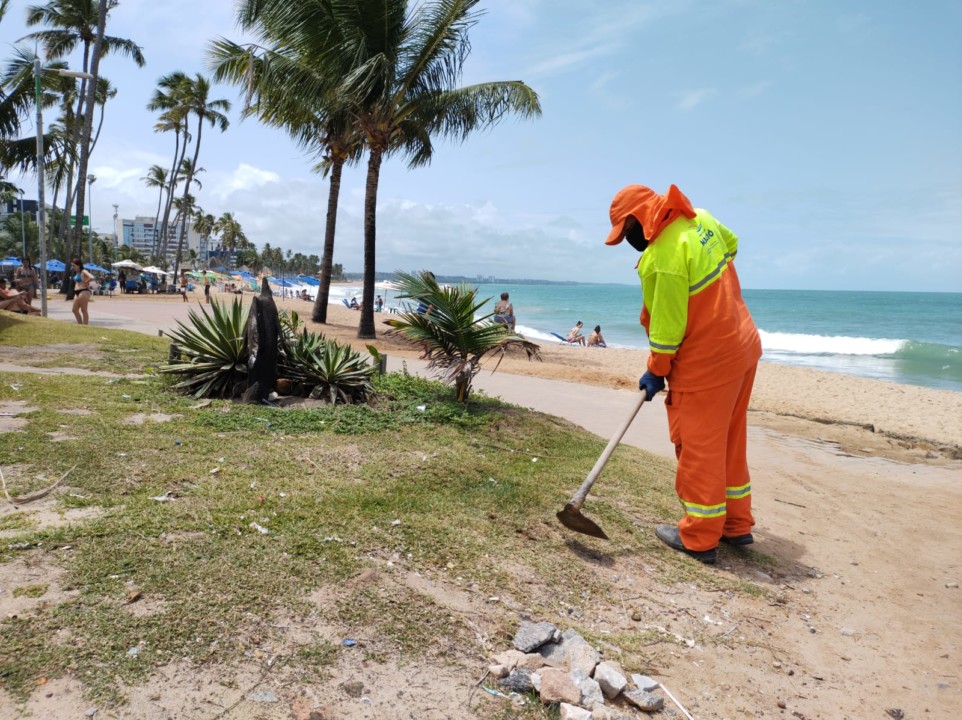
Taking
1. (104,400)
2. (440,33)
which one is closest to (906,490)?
Answer: (104,400)

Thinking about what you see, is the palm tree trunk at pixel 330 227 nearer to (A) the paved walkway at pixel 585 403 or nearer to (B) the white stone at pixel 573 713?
(A) the paved walkway at pixel 585 403

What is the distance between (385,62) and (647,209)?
1241cm

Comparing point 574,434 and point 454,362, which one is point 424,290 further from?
point 574,434

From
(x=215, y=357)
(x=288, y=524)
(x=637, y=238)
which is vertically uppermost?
(x=637, y=238)

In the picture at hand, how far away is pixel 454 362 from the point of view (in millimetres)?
6801

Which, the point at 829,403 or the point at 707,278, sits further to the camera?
the point at 829,403

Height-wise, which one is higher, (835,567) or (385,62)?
(385,62)

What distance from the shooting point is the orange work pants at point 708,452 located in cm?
399

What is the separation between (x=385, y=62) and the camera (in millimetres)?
14719

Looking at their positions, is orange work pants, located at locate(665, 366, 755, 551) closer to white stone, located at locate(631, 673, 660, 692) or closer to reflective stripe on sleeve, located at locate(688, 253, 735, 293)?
reflective stripe on sleeve, located at locate(688, 253, 735, 293)

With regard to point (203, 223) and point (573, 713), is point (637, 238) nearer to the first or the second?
point (573, 713)

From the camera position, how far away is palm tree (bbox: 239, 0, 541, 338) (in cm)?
1488

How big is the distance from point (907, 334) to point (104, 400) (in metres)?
46.1

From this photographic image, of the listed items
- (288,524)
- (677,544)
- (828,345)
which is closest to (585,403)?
(677,544)
